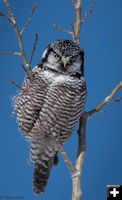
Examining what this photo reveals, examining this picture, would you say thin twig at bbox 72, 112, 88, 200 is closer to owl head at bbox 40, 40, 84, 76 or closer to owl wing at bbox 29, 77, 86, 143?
owl wing at bbox 29, 77, 86, 143

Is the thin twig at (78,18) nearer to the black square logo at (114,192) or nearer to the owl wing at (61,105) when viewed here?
the owl wing at (61,105)

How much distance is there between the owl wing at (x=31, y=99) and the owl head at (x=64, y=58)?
0.21 feet

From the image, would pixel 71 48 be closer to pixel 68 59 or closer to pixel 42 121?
pixel 68 59

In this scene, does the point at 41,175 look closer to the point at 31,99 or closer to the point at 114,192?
the point at 31,99

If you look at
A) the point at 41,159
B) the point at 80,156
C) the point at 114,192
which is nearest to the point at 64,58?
the point at 80,156

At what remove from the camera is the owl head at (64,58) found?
177cm

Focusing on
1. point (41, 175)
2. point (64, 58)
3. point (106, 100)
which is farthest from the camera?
point (41, 175)

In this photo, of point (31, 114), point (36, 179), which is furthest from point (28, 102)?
point (36, 179)

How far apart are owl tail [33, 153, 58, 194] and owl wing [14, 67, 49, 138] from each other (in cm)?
24

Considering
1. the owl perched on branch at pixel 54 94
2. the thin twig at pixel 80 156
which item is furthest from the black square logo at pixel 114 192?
the owl perched on branch at pixel 54 94

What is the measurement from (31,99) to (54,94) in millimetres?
96

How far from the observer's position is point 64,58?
1776 millimetres

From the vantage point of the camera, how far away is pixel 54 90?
5.94 ft

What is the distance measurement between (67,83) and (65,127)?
193 millimetres
